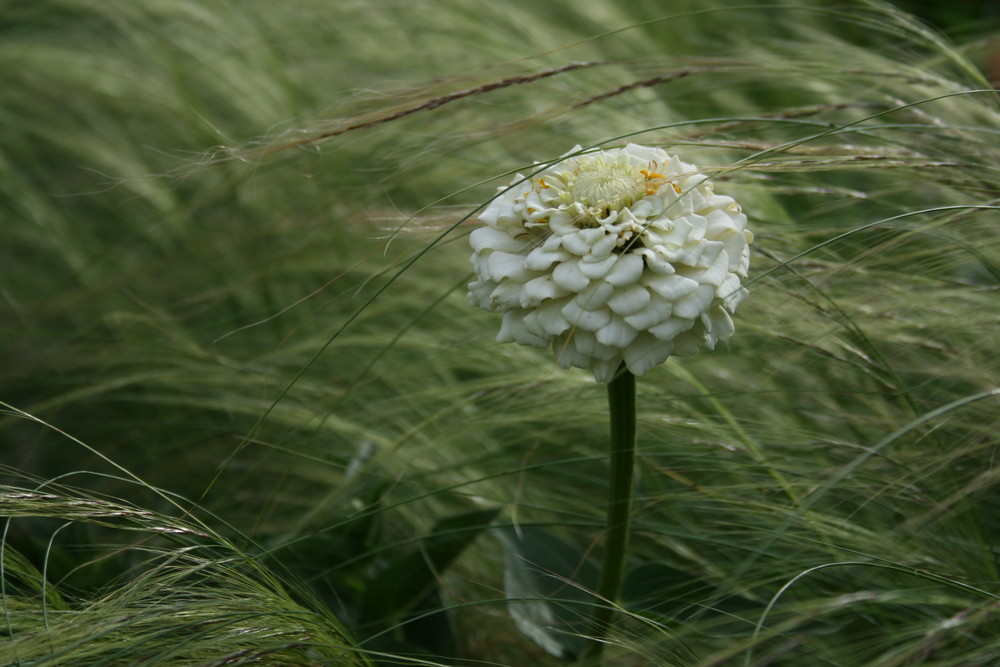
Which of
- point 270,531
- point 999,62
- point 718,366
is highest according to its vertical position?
point 999,62

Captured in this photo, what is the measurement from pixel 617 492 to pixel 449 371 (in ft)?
1.51

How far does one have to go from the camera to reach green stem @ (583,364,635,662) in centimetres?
51

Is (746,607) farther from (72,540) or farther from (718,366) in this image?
(72,540)

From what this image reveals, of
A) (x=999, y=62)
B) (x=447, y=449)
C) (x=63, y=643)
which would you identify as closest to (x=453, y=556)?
(x=447, y=449)

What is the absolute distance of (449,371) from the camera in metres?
0.97

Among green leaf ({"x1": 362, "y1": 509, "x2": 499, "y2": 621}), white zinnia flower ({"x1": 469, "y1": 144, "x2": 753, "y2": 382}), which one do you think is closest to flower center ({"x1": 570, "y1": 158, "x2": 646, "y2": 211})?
white zinnia flower ({"x1": 469, "y1": 144, "x2": 753, "y2": 382})

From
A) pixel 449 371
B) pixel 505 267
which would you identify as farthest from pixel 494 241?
pixel 449 371

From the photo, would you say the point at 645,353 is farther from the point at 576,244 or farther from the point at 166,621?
the point at 166,621

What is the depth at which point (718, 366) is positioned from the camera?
87cm

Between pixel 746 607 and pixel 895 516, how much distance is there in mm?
162

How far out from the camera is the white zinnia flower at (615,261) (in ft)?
1.47

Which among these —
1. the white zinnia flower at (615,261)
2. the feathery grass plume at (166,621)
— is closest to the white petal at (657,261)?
the white zinnia flower at (615,261)

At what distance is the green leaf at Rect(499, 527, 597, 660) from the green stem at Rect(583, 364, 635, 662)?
0.07 metres

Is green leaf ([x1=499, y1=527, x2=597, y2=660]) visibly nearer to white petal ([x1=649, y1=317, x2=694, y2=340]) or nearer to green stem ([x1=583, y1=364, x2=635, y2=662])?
green stem ([x1=583, y1=364, x2=635, y2=662])
